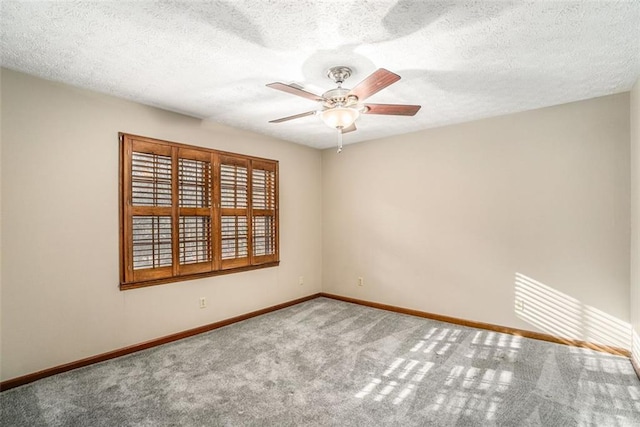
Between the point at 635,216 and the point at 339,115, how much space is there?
9.44 feet

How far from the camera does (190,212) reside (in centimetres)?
356

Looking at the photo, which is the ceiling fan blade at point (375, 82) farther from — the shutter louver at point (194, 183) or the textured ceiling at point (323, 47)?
the shutter louver at point (194, 183)

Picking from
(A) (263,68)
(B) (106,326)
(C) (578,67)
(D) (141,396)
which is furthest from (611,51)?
(B) (106,326)

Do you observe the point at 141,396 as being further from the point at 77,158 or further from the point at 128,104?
the point at 128,104

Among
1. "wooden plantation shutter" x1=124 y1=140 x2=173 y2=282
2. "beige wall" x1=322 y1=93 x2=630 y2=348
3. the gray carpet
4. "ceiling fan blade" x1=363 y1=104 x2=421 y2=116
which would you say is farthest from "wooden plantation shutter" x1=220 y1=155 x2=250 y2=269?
"ceiling fan blade" x1=363 y1=104 x2=421 y2=116

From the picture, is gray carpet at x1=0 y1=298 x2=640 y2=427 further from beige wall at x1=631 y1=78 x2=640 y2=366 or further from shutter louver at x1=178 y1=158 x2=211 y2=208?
shutter louver at x1=178 y1=158 x2=211 y2=208

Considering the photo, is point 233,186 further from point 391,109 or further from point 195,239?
point 391,109

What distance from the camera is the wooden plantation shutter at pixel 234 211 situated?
3.94 meters

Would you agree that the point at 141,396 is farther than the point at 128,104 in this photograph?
No

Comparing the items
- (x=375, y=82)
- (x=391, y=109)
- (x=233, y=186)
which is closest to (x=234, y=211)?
(x=233, y=186)

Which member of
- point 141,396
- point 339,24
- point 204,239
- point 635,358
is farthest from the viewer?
point 204,239

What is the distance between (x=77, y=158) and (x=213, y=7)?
2079 mm

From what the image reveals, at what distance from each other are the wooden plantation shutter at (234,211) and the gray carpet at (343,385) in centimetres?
102

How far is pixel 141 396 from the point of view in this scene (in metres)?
2.36
